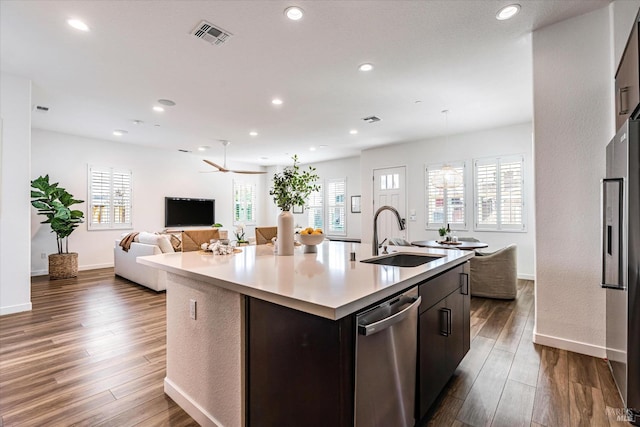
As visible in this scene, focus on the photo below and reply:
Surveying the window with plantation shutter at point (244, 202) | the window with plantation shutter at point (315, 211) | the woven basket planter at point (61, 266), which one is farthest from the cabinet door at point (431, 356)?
the window with plantation shutter at point (244, 202)

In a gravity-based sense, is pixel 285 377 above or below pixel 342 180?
below

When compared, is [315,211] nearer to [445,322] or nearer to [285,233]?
[285,233]

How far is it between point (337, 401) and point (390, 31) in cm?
289

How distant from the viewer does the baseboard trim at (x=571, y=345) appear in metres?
2.44

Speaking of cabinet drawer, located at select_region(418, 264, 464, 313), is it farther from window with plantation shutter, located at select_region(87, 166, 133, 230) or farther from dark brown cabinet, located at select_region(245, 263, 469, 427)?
window with plantation shutter, located at select_region(87, 166, 133, 230)

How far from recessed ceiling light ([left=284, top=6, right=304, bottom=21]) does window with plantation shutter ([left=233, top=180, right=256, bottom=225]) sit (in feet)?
24.2

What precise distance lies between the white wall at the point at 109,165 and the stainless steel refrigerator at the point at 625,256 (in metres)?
8.10

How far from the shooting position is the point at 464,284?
87.4 inches

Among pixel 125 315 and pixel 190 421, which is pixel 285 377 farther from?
pixel 125 315

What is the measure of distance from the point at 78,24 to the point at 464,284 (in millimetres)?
3819

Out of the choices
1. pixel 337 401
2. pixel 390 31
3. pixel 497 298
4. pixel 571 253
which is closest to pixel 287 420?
pixel 337 401

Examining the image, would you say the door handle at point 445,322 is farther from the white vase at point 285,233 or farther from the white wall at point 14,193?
the white wall at point 14,193

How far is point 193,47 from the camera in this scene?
293cm

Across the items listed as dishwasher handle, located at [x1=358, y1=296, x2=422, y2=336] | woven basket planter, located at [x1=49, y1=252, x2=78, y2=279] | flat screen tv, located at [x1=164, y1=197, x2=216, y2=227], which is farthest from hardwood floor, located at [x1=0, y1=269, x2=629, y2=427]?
flat screen tv, located at [x1=164, y1=197, x2=216, y2=227]
